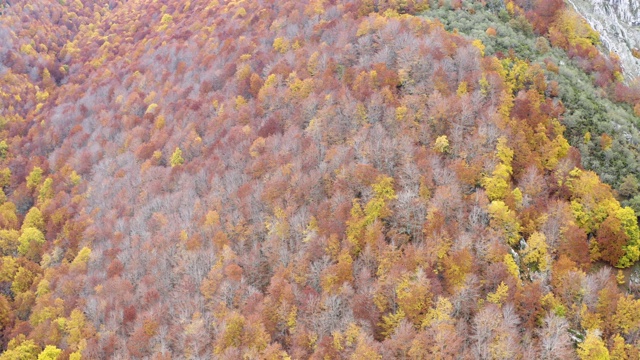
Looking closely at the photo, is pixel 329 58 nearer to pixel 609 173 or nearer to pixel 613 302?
pixel 609 173

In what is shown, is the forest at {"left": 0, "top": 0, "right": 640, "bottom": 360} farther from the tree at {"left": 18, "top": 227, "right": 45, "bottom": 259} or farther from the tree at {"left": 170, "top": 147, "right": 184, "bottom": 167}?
the tree at {"left": 170, "top": 147, "right": 184, "bottom": 167}

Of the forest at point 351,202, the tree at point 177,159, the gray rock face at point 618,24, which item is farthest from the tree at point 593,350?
the tree at point 177,159

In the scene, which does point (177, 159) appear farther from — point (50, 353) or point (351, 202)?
point (351, 202)

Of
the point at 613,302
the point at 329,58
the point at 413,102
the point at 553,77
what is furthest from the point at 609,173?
the point at 329,58

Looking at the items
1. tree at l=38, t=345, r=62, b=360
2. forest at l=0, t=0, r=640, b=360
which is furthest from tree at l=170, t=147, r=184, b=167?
tree at l=38, t=345, r=62, b=360

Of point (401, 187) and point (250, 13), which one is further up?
point (401, 187)

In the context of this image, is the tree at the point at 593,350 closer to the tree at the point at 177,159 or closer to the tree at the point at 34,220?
the tree at the point at 177,159
